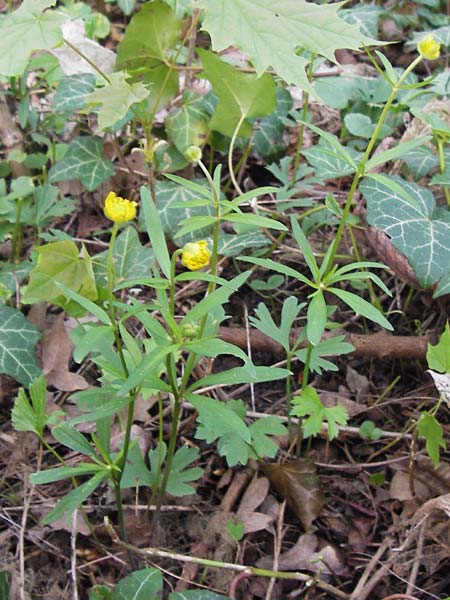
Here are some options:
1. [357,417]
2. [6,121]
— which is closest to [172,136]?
[6,121]

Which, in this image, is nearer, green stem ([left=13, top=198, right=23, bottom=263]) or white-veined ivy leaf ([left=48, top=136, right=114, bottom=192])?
green stem ([left=13, top=198, right=23, bottom=263])

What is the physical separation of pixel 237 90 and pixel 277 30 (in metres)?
0.50

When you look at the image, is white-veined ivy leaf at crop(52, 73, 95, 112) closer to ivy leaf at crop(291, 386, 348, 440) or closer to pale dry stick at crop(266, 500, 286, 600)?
ivy leaf at crop(291, 386, 348, 440)

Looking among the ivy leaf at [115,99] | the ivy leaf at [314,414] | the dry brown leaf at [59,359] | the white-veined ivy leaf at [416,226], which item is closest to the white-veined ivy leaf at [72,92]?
the ivy leaf at [115,99]

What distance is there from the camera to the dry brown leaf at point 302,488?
1523mm

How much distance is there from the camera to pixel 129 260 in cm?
177

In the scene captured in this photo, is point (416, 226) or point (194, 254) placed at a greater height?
point (194, 254)

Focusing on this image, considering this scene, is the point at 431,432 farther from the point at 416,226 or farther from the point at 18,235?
the point at 18,235

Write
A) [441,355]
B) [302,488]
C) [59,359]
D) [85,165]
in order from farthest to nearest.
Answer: [85,165]
[59,359]
[302,488]
[441,355]

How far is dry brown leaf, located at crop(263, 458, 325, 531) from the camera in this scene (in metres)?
1.52

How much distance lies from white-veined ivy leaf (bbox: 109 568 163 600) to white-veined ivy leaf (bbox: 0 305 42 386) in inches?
23.8

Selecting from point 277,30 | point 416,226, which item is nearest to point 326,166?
point 416,226

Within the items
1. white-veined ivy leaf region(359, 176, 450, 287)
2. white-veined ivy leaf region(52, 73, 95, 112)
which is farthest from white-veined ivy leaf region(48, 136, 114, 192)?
white-veined ivy leaf region(359, 176, 450, 287)

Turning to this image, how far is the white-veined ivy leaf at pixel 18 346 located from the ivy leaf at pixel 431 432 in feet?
3.11
